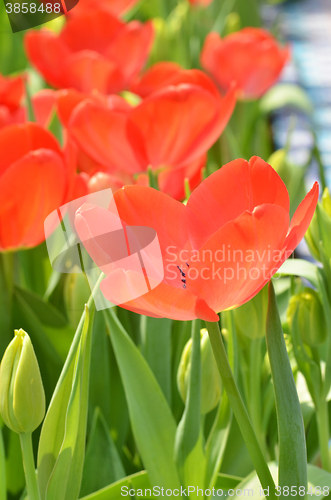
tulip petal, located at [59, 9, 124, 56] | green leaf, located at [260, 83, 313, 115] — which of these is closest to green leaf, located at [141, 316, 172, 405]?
tulip petal, located at [59, 9, 124, 56]

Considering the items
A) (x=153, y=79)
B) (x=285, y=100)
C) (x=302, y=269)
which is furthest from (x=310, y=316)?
(x=285, y=100)

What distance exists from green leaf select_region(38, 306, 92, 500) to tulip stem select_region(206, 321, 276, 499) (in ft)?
0.22

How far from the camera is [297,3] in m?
2.16

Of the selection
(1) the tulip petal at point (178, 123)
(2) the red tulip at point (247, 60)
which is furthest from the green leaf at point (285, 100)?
(1) the tulip petal at point (178, 123)

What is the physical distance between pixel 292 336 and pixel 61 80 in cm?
48

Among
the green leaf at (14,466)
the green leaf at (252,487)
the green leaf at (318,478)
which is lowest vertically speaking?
the green leaf at (14,466)

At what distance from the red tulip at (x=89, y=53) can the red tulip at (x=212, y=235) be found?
1.50 ft

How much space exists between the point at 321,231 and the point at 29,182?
210mm

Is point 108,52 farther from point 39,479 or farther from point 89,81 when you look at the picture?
point 39,479

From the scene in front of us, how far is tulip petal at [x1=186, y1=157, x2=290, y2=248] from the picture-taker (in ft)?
0.78

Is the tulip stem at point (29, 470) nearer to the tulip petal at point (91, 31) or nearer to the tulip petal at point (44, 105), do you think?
the tulip petal at point (44, 105)

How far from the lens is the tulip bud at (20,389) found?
262 millimetres

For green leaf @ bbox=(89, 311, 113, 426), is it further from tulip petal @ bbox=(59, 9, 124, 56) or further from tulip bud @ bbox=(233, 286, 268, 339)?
tulip petal @ bbox=(59, 9, 124, 56)

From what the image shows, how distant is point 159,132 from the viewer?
0.48 meters
